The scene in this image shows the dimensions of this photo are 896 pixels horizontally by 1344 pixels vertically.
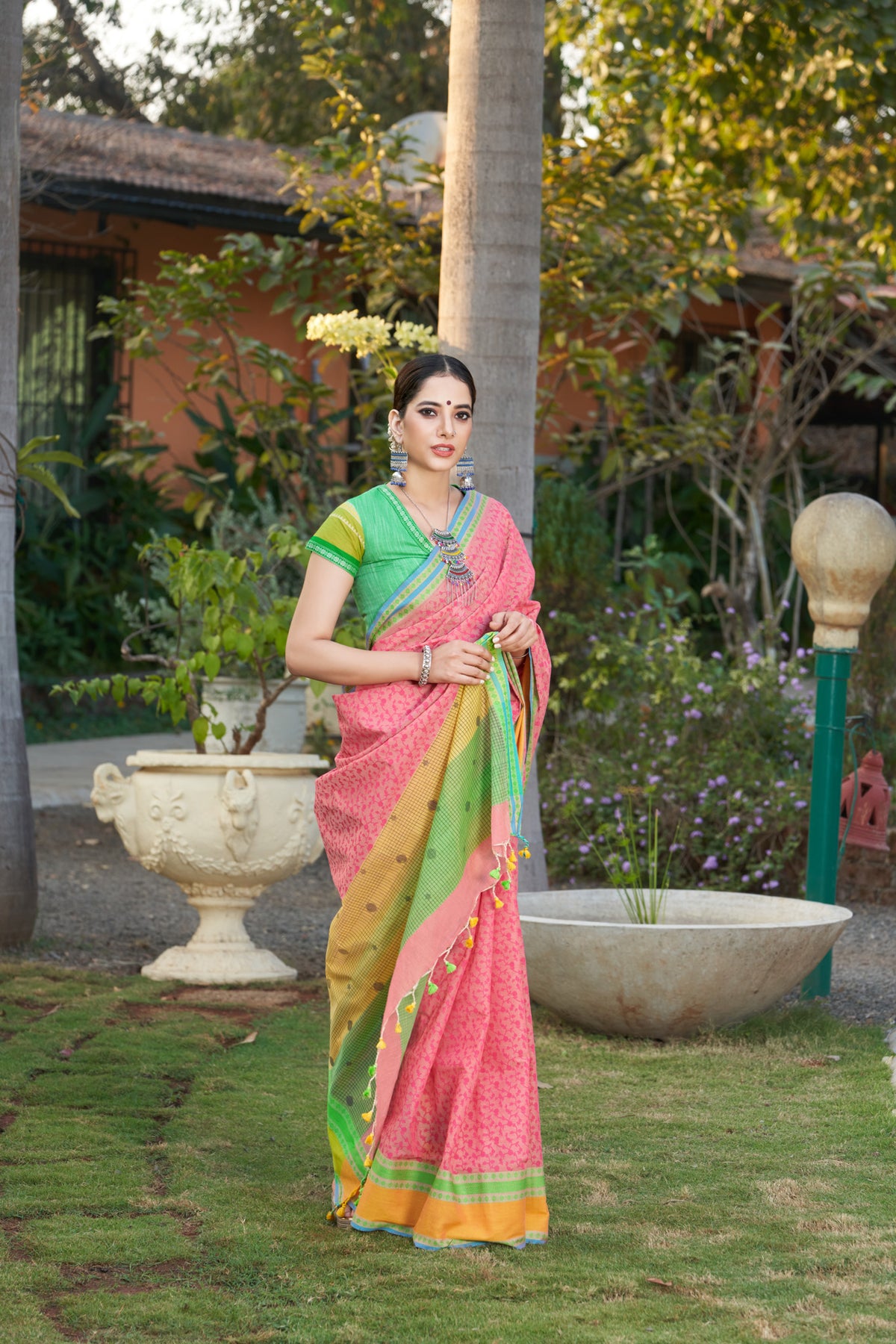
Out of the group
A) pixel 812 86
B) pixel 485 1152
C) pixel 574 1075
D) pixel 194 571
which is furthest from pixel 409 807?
pixel 812 86

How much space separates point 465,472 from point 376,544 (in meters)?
0.26

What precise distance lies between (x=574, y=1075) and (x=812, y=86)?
7798 millimetres

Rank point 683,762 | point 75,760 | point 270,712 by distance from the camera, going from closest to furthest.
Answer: point 683,762 → point 270,712 → point 75,760

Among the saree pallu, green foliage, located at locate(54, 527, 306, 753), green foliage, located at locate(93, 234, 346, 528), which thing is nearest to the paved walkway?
green foliage, located at locate(93, 234, 346, 528)

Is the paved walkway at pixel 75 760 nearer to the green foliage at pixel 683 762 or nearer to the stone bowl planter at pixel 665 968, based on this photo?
the green foliage at pixel 683 762

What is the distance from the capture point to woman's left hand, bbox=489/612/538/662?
3.29m

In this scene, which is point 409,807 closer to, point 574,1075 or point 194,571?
point 574,1075

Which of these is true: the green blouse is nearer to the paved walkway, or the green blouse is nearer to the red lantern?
the red lantern

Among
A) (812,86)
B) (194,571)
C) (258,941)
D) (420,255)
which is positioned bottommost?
(258,941)

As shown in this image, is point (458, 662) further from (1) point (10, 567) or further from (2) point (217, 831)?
(1) point (10, 567)

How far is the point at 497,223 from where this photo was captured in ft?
19.0

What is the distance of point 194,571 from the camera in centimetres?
599

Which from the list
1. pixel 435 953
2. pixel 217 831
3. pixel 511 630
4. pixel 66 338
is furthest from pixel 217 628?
pixel 66 338

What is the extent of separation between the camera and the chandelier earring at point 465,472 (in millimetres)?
3412
